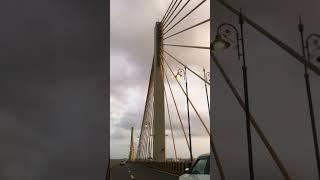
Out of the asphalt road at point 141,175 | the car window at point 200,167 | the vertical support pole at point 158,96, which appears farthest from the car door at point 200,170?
the vertical support pole at point 158,96

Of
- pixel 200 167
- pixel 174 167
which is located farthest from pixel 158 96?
pixel 200 167

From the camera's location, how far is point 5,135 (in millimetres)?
6602

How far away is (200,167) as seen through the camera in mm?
8398

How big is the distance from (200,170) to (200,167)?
7 cm

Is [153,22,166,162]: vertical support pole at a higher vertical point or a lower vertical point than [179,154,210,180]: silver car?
higher

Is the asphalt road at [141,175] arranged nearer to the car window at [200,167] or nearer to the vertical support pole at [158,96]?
the vertical support pole at [158,96]

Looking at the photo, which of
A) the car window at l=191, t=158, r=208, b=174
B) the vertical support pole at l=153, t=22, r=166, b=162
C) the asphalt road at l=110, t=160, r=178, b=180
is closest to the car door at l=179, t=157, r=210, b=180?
the car window at l=191, t=158, r=208, b=174

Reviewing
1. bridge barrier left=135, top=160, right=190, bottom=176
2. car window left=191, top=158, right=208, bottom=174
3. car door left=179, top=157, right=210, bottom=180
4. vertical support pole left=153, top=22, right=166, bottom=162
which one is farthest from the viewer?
vertical support pole left=153, top=22, right=166, bottom=162

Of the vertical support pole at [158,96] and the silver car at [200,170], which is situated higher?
the vertical support pole at [158,96]

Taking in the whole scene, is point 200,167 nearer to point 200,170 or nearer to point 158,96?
point 200,170

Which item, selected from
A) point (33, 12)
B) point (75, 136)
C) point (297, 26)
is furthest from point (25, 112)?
point (297, 26)

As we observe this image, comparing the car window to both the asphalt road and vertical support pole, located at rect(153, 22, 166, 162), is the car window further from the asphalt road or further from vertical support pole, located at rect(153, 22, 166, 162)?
vertical support pole, located at rect(153, 22, 166, 162)

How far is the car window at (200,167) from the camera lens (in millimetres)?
8297

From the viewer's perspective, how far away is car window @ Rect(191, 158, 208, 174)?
8.30m
